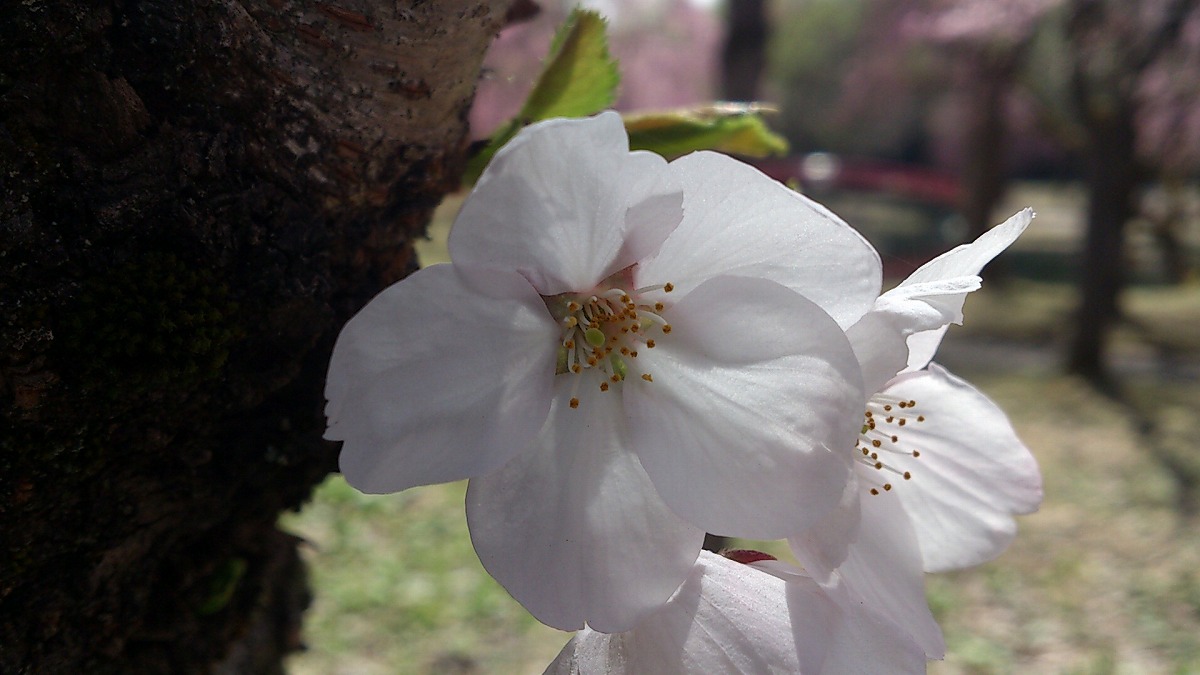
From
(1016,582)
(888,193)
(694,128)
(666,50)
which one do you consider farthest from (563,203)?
(888,193)

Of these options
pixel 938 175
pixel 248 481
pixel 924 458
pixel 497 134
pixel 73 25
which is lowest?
pixel 938 175

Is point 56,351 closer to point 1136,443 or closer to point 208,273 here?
point 208,273

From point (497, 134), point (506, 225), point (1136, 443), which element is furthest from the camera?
point (1136, 443)

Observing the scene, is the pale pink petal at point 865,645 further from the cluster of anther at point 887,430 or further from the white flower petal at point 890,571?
the cluster of anther at point 887,430

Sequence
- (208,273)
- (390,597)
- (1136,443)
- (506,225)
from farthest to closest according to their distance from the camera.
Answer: (1136,443) < (390,597) < (208,273) < (506,225)

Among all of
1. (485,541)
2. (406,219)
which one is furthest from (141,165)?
(485,541)

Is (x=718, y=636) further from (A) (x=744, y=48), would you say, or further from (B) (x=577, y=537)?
(A) (x=744, y=48)

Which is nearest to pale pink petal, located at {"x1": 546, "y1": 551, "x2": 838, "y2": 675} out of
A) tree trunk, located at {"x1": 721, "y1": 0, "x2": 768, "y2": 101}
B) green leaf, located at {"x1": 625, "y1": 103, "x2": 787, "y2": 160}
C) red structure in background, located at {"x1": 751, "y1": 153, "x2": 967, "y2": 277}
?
green leaf, located at {"x1": 625, "y1": 103, "x2": 787, "y2": 160}

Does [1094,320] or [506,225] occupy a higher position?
[506,225]
